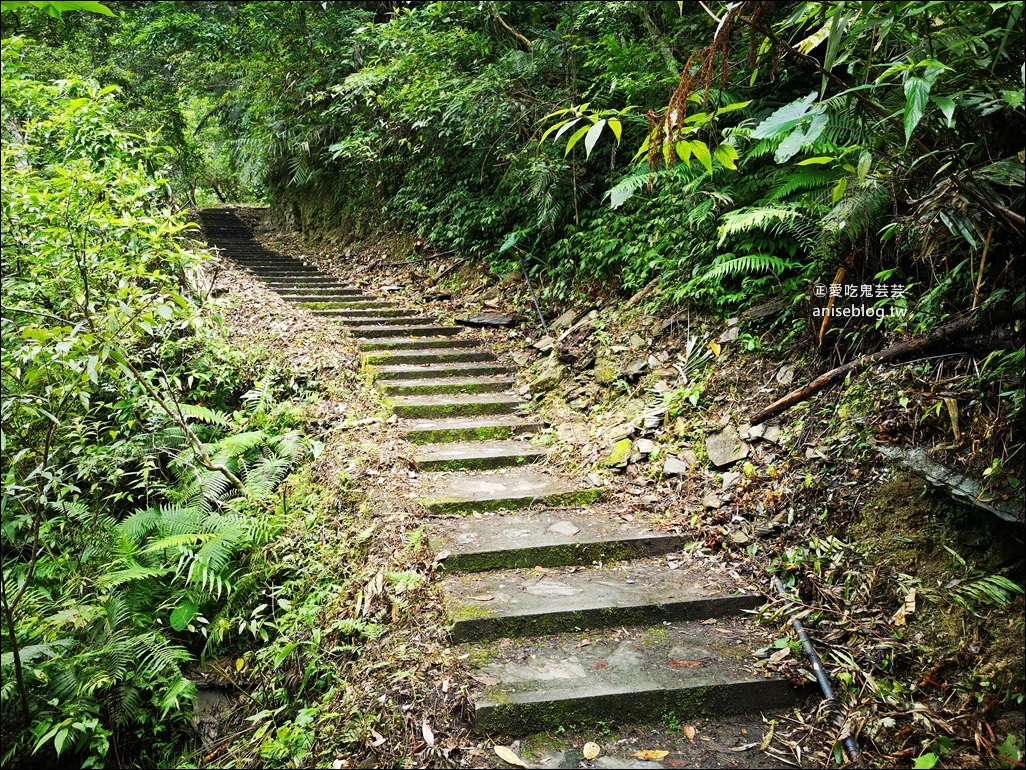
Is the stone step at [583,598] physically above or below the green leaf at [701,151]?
below

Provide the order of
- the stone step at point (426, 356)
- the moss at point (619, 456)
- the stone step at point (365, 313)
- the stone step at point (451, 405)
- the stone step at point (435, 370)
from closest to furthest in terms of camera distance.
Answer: the moss at point (619, 456) < the stone step at point (451, 405) < the stone step at point (435, 370) < the stone step at point (426, 356) < the stone step at point (365, 313)

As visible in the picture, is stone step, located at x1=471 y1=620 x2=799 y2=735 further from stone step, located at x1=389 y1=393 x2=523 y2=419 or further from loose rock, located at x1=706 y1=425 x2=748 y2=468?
stone step, located at x1=389 y1=393 x2=523 y2=419

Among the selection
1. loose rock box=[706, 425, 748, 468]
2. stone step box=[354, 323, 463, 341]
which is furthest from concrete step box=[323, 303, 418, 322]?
loose rock box=[706, 425, 748, 468]

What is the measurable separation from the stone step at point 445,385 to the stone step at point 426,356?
0.53m

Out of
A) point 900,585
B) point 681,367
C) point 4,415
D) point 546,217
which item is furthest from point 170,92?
point 900,585

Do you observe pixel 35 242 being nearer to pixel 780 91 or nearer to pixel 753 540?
pixel 753 540

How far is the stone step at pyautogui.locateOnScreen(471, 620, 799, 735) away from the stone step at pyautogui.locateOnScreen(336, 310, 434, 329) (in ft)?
18.2

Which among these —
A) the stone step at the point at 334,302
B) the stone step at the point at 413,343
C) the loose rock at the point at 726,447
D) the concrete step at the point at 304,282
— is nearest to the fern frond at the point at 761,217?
the loose rock at the point at 726,447

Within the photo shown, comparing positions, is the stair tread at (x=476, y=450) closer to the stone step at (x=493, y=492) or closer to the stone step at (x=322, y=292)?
the stone step at (x=493, y=492)

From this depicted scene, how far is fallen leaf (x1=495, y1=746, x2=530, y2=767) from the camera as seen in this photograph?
9.05 ft

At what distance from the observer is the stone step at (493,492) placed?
179 inches

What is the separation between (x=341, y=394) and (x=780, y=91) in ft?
16.0

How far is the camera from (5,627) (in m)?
3.89

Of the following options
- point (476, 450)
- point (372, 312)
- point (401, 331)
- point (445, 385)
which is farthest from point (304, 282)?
point (476, 450)
